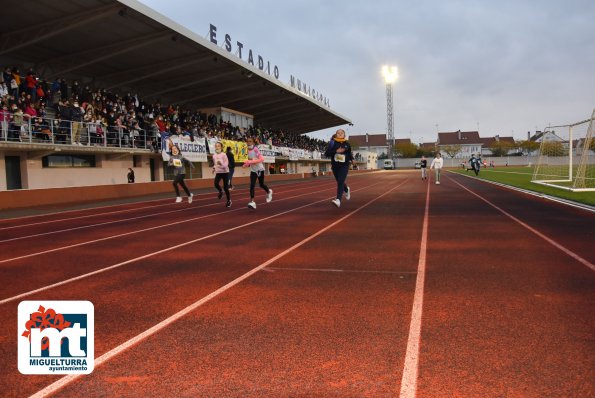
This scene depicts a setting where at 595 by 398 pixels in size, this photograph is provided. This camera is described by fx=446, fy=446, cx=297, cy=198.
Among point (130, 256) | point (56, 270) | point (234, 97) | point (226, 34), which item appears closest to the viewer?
point (56, 270)

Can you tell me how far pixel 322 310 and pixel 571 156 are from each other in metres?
23.8

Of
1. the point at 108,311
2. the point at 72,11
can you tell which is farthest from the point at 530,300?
the point at 72,11

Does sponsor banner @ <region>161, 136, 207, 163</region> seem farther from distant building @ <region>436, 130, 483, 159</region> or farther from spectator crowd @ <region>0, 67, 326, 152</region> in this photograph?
distant building @ <region>436, 130, 483, 159</region>

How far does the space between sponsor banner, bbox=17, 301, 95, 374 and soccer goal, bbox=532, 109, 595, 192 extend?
17.7m

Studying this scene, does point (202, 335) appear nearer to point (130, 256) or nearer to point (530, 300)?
point (530, 300)

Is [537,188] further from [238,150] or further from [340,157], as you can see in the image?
[238,150]

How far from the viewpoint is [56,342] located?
3105mm

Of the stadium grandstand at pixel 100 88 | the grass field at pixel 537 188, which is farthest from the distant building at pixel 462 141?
the stadium grandstand at pixel 100 88

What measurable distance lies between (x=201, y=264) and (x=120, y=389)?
3.46 metres

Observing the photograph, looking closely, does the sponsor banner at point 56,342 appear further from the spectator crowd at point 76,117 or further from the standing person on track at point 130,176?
the standing person on track at point 130,176

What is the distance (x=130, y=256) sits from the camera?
6777 millimetres

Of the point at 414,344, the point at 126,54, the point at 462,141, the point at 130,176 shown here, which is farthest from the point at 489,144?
the point at 414,344

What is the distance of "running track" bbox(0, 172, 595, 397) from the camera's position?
274cm

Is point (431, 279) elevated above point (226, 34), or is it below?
below
